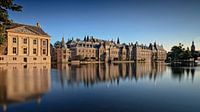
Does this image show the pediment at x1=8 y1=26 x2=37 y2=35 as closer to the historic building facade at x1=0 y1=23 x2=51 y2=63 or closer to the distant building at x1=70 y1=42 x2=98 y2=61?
the historic building facade at x1=0 y1=23 x2=51 y2=63

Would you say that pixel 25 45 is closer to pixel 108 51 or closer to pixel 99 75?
pixel 99 75

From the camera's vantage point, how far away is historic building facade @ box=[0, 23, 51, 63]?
65.9 metres

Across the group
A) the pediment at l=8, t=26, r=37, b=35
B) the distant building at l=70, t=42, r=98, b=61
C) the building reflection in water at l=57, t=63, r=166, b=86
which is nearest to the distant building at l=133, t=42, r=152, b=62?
the distant building at l=70, t=42, r=98, b=61

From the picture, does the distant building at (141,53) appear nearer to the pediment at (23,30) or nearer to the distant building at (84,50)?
the distant building at (84,50)

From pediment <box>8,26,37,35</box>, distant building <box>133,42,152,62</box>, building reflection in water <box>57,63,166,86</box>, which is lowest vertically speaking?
building reflection in water <box>57,63,166,86</box>

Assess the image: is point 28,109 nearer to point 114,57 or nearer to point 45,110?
point 45,110

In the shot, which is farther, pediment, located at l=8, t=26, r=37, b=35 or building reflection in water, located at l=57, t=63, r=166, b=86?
pediment, located at l=8, t=26, r=37, b=35

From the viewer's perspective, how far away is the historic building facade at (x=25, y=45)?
2594 inches

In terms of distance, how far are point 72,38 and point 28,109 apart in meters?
115

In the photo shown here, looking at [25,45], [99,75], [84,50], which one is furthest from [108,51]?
[99,75]

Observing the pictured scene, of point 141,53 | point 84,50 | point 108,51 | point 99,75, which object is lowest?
point 99,75

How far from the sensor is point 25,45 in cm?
7138

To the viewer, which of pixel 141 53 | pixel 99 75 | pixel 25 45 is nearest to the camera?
pixel 99 75

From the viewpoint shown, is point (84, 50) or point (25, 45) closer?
point (25, 45)
